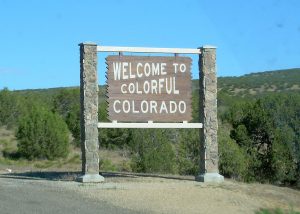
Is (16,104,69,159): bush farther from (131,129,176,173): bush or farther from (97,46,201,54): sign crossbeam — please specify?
(97,46,201,54): sign crossbeam

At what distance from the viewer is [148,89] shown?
21469 millimetres

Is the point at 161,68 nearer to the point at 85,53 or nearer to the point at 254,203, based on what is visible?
the point at 85,53

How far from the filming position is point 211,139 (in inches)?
858

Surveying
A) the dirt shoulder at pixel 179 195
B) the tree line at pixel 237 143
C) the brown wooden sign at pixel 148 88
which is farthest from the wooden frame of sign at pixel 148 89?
the tree line at pixel 237 143

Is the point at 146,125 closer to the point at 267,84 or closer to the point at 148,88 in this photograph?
the point at 148,88

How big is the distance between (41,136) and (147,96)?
22287 millimetres

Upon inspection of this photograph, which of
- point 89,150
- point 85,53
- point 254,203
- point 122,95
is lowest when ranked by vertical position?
point 254,203

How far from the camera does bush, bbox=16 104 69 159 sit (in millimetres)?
42594

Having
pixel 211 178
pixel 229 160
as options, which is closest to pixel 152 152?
pixel 229 160

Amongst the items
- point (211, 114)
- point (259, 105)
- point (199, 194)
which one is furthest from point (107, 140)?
point (199, 194)

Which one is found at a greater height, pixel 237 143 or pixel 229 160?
pixel 237 143

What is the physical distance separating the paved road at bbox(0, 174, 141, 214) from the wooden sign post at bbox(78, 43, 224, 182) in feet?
6.55

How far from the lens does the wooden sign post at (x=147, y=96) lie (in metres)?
20.8

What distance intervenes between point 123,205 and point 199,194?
2951 mm
